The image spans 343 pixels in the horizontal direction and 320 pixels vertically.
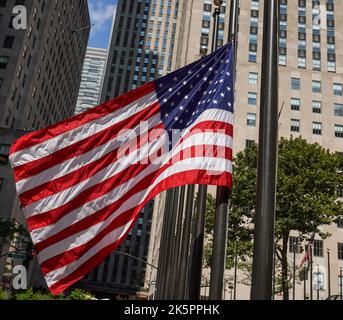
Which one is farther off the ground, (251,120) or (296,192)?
(251,120)

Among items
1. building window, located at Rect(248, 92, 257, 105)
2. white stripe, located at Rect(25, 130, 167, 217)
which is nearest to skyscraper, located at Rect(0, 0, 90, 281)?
building window, located at Rect(248, 92, 257, 105)

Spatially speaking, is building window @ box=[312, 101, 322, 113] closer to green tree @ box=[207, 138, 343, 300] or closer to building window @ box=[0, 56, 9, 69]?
green tree @ box=[207, 138, 343, 300]

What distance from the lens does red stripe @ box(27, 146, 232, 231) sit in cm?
792

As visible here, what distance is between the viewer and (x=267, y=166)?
6652mm

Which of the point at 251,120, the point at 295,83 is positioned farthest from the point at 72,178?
the point at 295,83

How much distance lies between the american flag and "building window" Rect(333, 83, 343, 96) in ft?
247

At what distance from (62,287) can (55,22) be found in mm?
89924

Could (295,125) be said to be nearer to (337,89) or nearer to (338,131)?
(338,131)

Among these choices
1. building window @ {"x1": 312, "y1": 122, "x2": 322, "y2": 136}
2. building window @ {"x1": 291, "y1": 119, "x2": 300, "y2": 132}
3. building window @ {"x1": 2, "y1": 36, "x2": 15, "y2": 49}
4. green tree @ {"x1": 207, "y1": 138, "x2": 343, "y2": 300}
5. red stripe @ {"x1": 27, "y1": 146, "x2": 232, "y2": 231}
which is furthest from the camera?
building window @ {"x1": 312, "y1": 122, "x2": 322, "y2": 136}

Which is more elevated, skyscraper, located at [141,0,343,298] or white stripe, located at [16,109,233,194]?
skyscraper, located at [141,0,343,298]

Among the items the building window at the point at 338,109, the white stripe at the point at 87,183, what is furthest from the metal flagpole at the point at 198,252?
the building window at the point at 338,109

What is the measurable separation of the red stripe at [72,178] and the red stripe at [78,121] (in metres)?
0.76

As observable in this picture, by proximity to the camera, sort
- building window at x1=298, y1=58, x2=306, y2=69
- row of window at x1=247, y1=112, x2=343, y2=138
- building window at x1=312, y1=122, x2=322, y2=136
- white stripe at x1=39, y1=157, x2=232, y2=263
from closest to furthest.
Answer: white stripe at x1=39, y1=157, x2=232, y2=263, row of window at x1=247, y1=112, x2=343, y2=138, building window at x1=312, y1=122, x2=322, y2=136, building window at x1=298, y1=58, x2=306, y2=69

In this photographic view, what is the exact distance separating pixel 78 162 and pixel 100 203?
89 centimetres
